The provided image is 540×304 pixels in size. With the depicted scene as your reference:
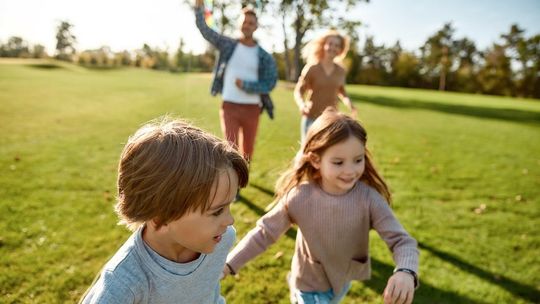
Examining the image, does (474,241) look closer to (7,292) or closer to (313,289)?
(313,289)

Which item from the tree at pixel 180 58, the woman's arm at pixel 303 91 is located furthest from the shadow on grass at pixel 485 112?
the tree at pixel 180 58

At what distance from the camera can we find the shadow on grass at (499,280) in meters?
3.44

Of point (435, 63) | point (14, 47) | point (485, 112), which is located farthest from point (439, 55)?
point (14, 47)

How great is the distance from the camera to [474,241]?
14.6 ft

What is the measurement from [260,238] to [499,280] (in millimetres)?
2859

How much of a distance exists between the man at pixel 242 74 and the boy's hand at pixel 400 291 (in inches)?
126

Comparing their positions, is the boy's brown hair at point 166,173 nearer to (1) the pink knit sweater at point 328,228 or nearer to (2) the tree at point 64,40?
(1) the pink knit sweater at point 328,228

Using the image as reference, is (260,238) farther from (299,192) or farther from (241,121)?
(241,121)

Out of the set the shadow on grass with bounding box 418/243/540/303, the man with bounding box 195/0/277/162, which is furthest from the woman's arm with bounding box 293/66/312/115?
the shadow on grass with bounding box 418/243/540/303

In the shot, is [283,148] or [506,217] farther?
[283,148]

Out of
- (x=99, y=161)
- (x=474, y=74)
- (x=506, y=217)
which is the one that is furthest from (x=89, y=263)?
(x=474, y=74)

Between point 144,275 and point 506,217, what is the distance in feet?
17.8

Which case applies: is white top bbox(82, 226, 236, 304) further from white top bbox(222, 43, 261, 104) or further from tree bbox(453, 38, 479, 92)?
tree bbox(453, 38, 479, 92)

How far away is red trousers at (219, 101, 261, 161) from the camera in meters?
4.75
